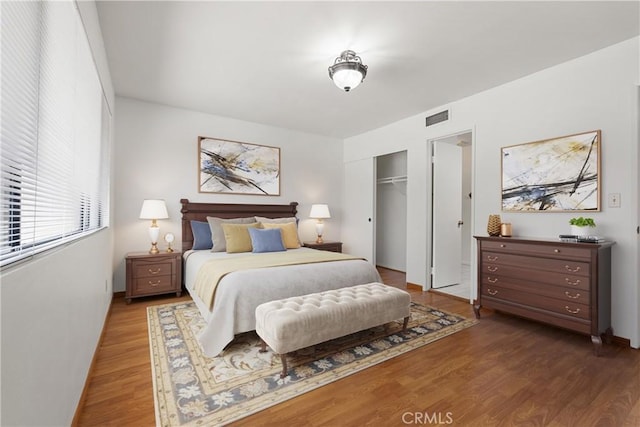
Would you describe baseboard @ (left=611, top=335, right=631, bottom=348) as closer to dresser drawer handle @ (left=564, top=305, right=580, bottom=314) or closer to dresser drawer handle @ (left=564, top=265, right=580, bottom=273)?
dresser drawer handle @ (left=564, top=305, right=580, bottom=314)

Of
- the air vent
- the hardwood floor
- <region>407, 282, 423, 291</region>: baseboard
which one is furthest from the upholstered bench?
the air vent

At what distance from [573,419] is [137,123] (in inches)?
200

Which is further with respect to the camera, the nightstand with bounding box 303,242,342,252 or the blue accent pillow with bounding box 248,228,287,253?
the nightstand with bounding box 303,242,342,252

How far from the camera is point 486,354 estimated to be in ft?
7.43

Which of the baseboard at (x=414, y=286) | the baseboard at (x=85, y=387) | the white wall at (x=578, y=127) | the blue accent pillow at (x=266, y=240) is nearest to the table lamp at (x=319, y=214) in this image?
the blue accent pillow at (x=266, y=240)

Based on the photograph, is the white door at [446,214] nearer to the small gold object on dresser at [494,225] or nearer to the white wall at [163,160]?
the small gold object on dresser at [494,225]

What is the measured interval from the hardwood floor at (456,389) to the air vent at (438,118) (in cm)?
277

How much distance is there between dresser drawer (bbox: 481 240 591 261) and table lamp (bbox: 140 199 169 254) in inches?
153

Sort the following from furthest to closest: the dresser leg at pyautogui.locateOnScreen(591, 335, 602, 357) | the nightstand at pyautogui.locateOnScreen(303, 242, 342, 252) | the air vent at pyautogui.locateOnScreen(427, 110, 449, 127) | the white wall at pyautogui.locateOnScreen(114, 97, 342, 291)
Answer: the nightstand at pyautogui.locateOnScreen(303, 242, 342, 252)
the air vent at pyautogui.locateOnScreen(427, 110, 449, 127)
the white wall at pyautogui.locateOnScreen(114, 97, 342, 291)
the dresser leg at pyautogui.locateOnScreen(591, 335, 602, 357)

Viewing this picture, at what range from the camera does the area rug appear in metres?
1.64

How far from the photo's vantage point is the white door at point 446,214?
13.9 ft

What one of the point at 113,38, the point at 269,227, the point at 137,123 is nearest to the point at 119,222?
the point at 137,123

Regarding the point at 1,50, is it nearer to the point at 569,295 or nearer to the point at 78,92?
the point at 78,92

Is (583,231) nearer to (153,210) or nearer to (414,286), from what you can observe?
(414,286)
